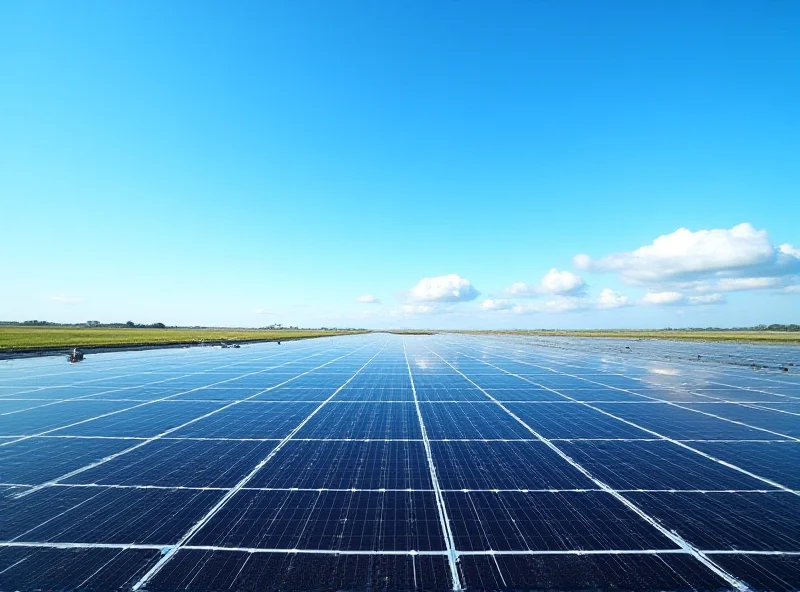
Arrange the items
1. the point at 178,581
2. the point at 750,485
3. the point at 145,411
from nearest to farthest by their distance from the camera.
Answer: the point at 178,581 → the point at 750,485 → the point at 145,411

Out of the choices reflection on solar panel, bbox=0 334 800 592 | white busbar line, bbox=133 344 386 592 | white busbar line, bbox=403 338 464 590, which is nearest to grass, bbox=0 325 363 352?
reflection on solar panel, bbox=0 334 800 592

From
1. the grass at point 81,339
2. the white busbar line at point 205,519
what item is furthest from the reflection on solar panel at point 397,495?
the grass at point 81,339

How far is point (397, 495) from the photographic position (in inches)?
329

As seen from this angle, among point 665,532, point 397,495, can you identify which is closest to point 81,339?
point 397,495

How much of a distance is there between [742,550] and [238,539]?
9.09 m

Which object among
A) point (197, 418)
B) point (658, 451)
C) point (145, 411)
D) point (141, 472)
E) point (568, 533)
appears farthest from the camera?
point (145, 411)

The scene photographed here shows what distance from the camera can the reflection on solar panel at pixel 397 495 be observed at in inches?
231

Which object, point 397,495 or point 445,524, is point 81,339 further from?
point 445,524

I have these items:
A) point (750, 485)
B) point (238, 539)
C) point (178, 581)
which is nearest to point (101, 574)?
point (178, 581)

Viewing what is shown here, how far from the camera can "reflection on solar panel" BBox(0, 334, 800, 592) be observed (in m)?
5.88

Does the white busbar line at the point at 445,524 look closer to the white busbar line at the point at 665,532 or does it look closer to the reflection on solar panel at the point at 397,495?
the reflection on solar panel at the point at 397,495

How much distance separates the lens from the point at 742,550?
21.1 ft

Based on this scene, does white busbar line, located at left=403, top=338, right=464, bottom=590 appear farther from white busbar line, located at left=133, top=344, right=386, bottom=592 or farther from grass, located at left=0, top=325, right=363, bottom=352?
grass, located at left=0, top=325, right=363, bottom=352

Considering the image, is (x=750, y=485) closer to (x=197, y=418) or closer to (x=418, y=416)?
(x=418, y=416)
